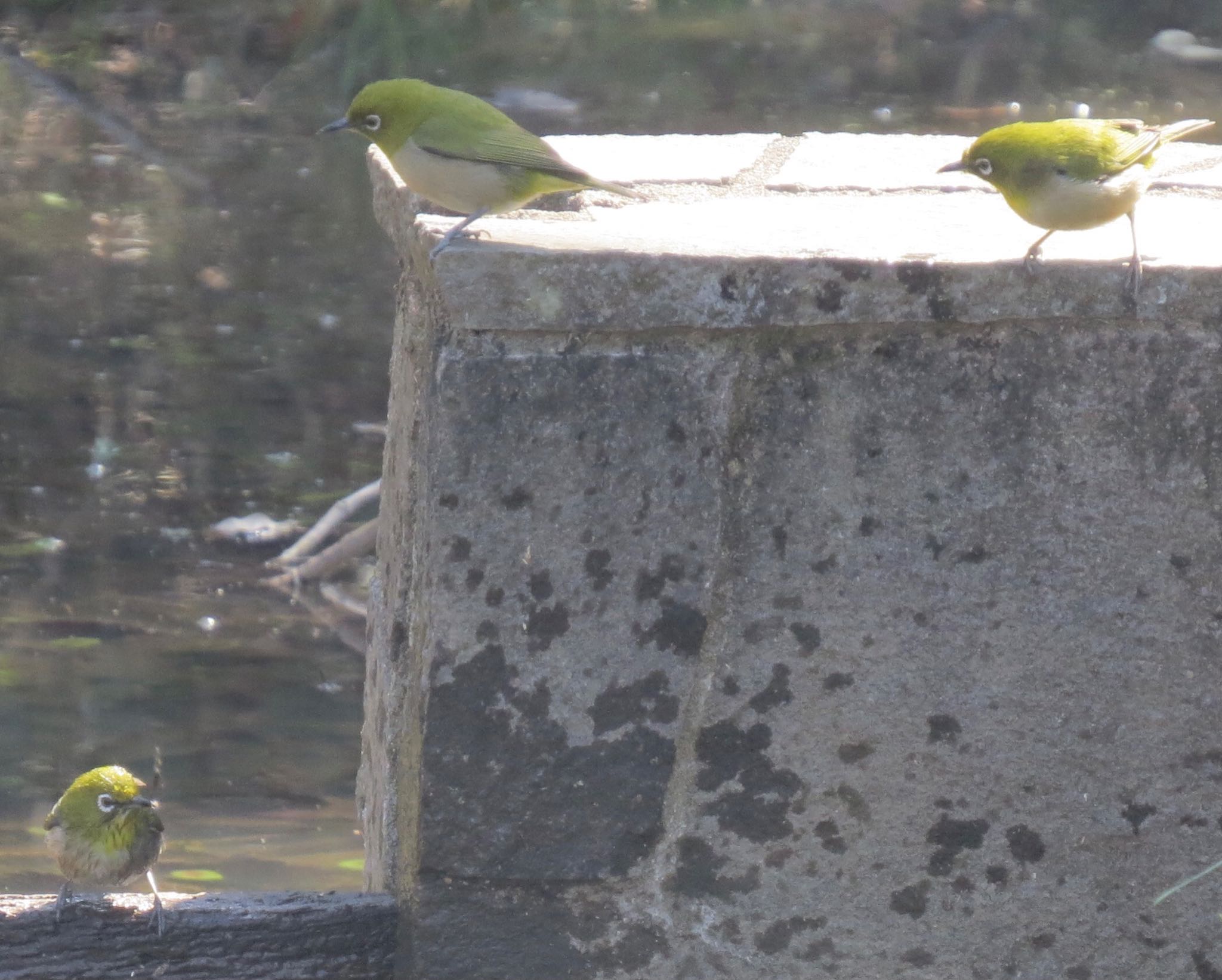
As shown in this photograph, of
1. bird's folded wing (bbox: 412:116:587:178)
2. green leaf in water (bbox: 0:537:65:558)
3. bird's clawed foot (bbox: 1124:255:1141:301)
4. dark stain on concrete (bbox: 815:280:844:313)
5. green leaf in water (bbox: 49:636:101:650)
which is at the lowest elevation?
green leaf in water (bbox: 49:636:101:650)

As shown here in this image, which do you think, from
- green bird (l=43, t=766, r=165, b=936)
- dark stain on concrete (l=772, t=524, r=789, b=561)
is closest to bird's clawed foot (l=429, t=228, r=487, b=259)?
dark stain on concrete (l=772, t=524, r=789, b=561)

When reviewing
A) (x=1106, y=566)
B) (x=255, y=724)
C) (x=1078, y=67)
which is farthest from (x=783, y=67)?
(x=1106, y=566)

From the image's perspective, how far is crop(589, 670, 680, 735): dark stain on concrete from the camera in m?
2.14

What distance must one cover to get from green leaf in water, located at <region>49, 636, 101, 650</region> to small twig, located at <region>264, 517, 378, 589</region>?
68cm

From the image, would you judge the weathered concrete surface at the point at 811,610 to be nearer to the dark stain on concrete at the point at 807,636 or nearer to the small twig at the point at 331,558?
the dark stain on concrete at the point at 807,636

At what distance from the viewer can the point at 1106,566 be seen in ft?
7.02

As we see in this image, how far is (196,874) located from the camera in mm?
3801

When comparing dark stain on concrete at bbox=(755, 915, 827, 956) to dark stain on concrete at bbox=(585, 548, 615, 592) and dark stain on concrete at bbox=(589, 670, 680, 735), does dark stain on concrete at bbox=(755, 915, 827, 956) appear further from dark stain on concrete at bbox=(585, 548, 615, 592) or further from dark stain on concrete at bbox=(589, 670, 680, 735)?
dark stain on concrete at bbox=(585, 548, 615, 592)

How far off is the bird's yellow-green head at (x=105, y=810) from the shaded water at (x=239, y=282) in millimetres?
677

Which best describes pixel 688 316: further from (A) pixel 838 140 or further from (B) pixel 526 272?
(A) pixel 838 140

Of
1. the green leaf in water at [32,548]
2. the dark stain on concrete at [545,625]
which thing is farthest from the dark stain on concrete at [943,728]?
the green leaf in water at [32,548]

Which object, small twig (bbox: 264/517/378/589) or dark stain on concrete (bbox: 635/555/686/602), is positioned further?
small twig (bbox: 264/517/378/589)

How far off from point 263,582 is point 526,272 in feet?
12.4

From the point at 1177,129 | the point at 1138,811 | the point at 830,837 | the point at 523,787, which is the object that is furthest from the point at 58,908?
the point at 1177,129
